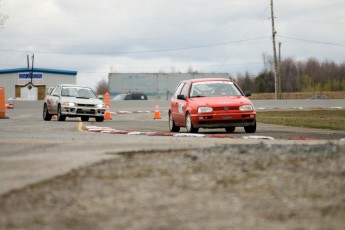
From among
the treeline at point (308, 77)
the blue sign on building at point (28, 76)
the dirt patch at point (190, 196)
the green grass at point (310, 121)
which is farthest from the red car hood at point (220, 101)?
the treeline at point (308, 77)

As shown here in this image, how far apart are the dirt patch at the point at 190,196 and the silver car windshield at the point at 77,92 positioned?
76.1 feet

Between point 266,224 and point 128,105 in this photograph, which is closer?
point 266,224

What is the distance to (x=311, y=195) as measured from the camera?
6.34m

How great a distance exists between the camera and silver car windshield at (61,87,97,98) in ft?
103

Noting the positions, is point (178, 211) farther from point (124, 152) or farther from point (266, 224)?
point (124, 152)

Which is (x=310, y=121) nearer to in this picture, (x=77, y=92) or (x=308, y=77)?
(x=77, y=92)

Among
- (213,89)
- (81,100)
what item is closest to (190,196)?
(213,89)

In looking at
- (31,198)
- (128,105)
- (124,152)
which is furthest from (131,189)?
(128,105)

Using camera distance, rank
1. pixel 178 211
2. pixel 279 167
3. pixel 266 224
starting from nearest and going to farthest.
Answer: pixel 266 224 → pixel 178 211 → pixel 279 167

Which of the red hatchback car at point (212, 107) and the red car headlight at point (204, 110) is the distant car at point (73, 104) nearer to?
the red hatchback car at point (212, 107)

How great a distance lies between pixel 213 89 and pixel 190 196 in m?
14.5

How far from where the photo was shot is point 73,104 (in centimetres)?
3033

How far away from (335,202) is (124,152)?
3887 millimetres

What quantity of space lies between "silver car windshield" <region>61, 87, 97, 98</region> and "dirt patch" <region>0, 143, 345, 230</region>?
76.1 ft
